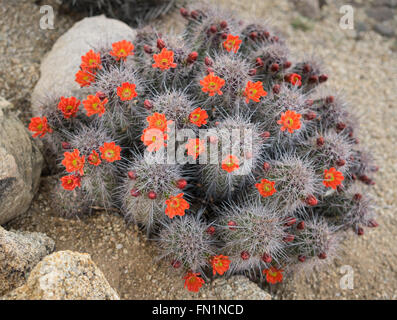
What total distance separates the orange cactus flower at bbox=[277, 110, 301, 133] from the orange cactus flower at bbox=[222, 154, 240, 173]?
516 millimetres

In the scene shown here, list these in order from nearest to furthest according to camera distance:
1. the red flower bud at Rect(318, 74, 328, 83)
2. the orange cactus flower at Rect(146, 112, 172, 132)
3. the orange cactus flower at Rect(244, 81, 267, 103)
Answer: the orange cactus flower at Rect(146, 112, 172, 132) → the orange cactus flower at Rect(244, 81, 267, 103) → the red flower bud at Rect(318, 74, 328, 83)

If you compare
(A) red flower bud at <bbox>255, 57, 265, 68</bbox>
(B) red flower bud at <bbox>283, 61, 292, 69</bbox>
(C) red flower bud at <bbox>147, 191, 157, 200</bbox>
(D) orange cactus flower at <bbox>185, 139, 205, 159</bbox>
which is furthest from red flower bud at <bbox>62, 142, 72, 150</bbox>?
(B) red flower bud at <bbox>283, 61, 292, 69</bbox>

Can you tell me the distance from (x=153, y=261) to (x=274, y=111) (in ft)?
4.85

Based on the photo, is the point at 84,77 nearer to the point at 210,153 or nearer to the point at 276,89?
the point at 210,153

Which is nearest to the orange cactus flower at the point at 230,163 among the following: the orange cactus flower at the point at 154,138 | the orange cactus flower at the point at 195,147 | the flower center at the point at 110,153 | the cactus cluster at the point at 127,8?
the orange cactus flower at the point at 195,147

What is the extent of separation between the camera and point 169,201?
274cm

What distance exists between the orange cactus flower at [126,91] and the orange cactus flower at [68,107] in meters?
0.54

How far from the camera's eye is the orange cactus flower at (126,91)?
2879 millimetres

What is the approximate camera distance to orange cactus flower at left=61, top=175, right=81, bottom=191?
9.33 feet

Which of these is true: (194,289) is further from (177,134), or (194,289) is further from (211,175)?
(177,134)

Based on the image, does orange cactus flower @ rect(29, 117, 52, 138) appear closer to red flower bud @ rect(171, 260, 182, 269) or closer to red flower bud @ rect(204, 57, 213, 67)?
red flower bud @ rect(204, 57, 213, 67)

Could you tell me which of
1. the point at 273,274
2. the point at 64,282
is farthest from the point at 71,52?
the point at 273,274

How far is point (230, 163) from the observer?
2670 millimetres

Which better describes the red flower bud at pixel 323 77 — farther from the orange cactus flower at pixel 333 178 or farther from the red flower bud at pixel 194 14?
the red flower bud at pixel 194 14
